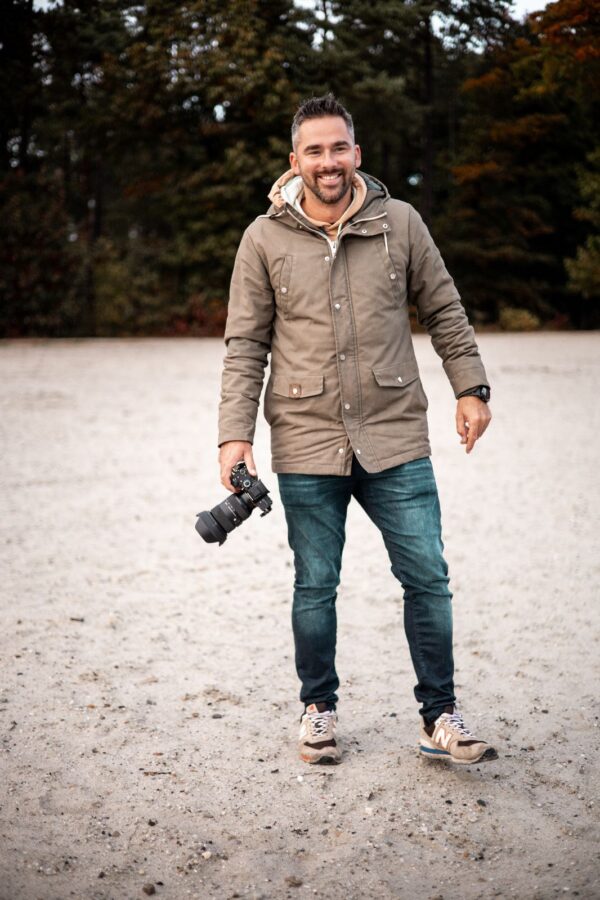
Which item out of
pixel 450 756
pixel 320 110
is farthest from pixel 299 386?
pixel 450 756

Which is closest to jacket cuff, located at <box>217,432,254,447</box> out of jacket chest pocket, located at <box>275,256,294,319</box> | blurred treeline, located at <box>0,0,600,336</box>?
jacket chest pocket, located at <box>275,256,294,319</box>

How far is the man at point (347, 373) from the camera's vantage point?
2.83m

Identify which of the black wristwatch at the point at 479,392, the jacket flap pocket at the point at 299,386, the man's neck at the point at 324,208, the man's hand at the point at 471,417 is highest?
the man's neck at the point at 324,208

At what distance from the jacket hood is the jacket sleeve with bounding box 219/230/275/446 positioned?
0.43 ft

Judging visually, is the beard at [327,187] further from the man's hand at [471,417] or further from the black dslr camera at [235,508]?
the black dslr camera at [235,508]

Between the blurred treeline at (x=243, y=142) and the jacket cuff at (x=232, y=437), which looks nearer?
the jacket cuff at (x=232, y=437)

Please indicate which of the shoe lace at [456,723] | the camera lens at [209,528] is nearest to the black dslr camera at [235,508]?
the camera lens at [209,528]

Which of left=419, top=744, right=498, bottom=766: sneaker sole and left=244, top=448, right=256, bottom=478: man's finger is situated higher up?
left=244, top=448, right=256, bottom=478: man's finger

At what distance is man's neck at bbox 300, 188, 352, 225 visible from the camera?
112 inches

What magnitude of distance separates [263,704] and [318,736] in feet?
1.69

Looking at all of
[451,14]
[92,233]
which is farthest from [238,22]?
[92,233]

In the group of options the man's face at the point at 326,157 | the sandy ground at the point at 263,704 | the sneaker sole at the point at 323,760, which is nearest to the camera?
the sandy ground at the point at 263,704

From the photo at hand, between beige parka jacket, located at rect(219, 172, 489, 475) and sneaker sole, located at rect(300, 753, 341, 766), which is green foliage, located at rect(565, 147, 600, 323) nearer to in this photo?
beige parka jacket, located at rect(219, 172, 489, 475)

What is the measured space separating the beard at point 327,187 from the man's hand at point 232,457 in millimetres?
782
